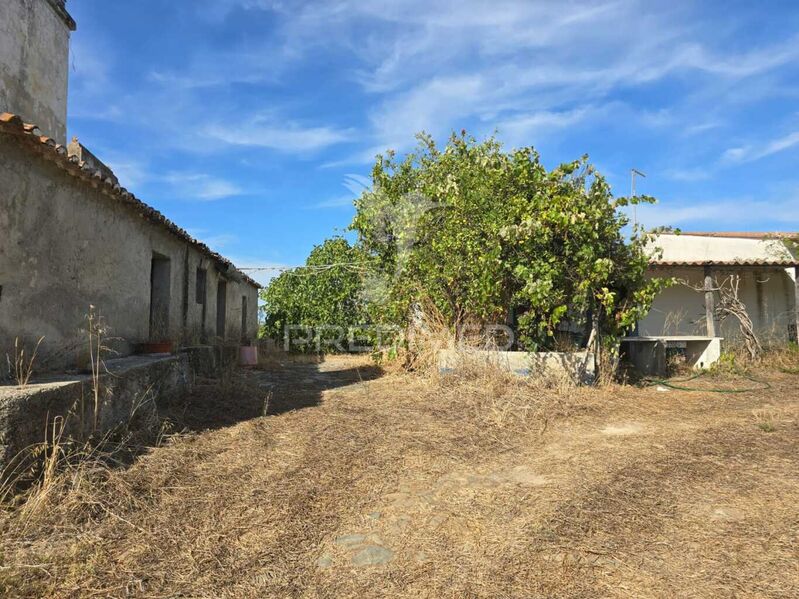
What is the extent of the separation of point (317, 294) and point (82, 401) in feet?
43.4

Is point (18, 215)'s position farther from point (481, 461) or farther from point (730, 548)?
point (730, 548)

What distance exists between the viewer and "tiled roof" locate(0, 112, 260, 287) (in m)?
4.60

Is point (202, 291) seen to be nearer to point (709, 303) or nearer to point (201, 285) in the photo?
point (201, 285)

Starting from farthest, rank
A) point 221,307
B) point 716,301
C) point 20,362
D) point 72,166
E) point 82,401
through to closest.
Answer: point 221,307
point 716,301
point 72,166
point 20,362
point 82,401

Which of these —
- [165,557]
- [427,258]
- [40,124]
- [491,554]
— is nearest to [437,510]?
[491,554]

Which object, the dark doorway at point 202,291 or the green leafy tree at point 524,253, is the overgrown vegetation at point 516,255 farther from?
the dark doorway at point 202,291

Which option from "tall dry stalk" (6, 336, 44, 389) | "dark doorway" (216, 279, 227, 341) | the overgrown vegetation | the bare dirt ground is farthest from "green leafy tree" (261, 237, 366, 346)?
"tall dry stalk" (6, 336, 44, 389)


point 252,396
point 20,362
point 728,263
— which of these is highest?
point 728,263

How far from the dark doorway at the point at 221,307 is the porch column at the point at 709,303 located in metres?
11.6

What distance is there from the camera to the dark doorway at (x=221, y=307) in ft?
46.8

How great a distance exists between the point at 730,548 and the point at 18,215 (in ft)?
19.8

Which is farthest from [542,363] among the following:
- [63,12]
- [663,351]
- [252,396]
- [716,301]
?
[63,12]

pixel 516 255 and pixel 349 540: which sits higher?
pixel 516 255

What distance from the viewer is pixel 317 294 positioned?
17.5m
